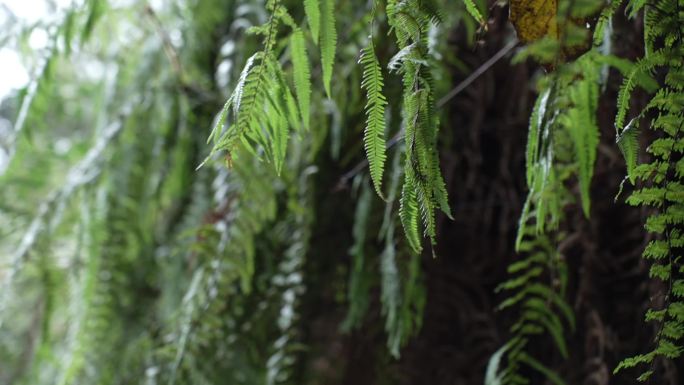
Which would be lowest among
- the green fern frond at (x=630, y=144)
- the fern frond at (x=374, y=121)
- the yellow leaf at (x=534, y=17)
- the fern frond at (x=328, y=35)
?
the green fern frond at (x=630, y=144)

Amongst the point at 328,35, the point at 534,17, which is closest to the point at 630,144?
the point at 534,17

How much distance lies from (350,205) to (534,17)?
2.49 feet

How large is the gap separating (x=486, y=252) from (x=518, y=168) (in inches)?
6.9

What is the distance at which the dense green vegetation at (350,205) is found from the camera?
600 millimetres

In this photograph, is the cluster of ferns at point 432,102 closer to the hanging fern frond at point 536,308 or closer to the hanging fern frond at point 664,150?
the hanging fern frond at point 664,150

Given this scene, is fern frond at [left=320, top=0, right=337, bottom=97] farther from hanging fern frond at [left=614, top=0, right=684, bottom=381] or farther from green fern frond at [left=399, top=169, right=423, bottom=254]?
hanging fern frond at [left=614, top=0, right=684, bottom=381]

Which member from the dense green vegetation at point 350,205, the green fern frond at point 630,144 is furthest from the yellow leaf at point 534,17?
the green fern frond at point 630,144

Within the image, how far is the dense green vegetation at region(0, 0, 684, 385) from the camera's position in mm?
600

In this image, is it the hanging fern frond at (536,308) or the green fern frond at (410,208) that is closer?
the green fern frond at (410,208)

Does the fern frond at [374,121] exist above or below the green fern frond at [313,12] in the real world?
below

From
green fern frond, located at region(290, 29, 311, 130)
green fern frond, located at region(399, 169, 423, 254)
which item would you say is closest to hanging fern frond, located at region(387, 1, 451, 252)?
green fern frond, located at region(399, 169, 423, 254)

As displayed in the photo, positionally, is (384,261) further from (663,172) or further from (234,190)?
(663,172)

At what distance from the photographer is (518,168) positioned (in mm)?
1245

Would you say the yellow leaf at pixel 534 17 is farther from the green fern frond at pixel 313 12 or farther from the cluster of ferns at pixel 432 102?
the green fern frond at pixel 313 12
